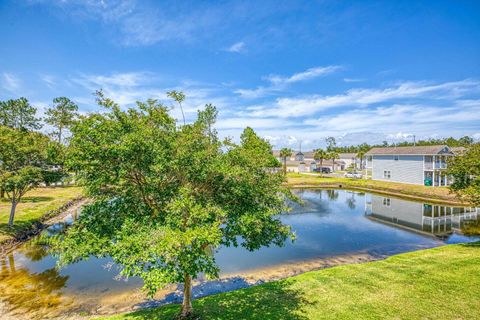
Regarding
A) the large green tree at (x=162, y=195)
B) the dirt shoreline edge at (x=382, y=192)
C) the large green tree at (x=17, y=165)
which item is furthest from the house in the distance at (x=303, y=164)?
the large green tree at (x=162, y=195)

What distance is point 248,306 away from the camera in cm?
1205

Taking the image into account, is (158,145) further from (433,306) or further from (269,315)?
(433,306)

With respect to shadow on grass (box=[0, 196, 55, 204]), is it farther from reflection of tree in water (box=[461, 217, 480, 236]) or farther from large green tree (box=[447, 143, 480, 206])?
reflection of tree in water (box=[461, 217, 480, 236])

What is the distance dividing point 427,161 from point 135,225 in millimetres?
55966

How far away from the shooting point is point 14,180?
2184cm

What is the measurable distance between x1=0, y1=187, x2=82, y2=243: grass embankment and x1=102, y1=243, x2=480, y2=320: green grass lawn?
735 inches

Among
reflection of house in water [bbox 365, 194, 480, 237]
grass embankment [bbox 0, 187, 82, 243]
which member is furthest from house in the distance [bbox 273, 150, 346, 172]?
grass embankment [bbox 0, 187, 82, 243]

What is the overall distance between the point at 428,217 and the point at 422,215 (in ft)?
3.33

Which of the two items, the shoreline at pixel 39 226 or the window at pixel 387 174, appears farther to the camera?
the window at pixel 387 174

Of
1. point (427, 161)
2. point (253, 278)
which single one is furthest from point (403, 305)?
point (427, 161)

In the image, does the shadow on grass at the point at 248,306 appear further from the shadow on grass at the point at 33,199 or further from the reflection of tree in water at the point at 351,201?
the shadow on grass at the point at 33,199

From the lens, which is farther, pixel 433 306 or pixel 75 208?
pixel 75 208

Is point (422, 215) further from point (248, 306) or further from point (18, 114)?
point (18, 114)

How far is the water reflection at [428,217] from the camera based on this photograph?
2617 cm
